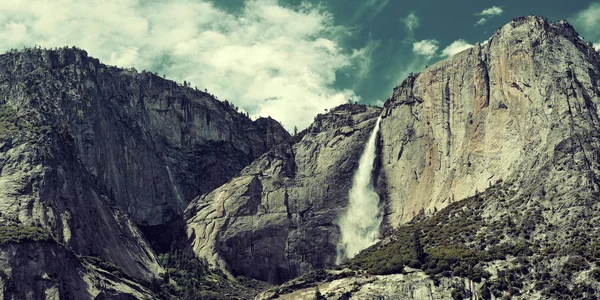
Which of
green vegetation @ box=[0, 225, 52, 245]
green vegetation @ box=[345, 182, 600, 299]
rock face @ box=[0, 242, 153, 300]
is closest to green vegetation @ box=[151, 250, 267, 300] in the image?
rock face @ box=[0, 242, 153, 300]

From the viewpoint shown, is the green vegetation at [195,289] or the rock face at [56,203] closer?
the rock face at [56,203]

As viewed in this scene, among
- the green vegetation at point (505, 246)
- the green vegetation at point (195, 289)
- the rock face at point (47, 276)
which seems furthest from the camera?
the green vegetation at point (195, 289)

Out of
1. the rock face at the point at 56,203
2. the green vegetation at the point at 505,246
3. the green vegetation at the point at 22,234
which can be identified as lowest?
the green vegetation at the point at 505,246

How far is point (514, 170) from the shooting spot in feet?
588

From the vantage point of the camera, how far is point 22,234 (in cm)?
16612

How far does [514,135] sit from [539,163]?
53.3 ft

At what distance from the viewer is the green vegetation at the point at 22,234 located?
16325 centimetres

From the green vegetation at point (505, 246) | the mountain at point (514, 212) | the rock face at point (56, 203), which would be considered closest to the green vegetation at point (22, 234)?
the rock face at point (56, 203)

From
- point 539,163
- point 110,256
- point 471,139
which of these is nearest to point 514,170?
point 539,163

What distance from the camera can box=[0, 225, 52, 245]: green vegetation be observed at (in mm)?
163250

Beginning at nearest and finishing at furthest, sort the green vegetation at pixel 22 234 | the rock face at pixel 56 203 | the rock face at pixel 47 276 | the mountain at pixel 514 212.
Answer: the mountain at pixel 514 212 → the rock face at pixel 47 276 → the green vegetation at pixel 22 234 → the rock face at pixel 56 203

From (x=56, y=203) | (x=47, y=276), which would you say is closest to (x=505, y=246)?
(x=47, y=276)

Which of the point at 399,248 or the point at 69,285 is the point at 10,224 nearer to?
the point at 69,285

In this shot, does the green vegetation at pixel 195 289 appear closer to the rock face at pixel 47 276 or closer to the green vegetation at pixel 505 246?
the rock face at pixel 47 276
